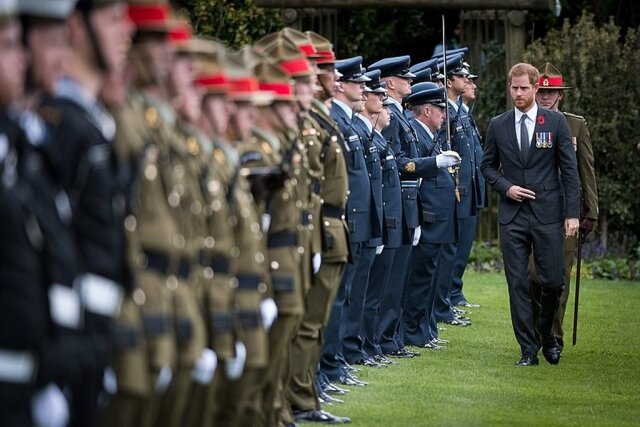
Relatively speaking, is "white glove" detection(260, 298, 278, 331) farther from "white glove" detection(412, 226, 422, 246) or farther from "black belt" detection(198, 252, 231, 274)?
"white glove" detection(412, 226, 422, 246)

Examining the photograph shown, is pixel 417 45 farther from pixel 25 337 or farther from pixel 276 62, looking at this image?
pixel 25 337

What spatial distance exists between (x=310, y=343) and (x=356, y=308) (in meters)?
2.99

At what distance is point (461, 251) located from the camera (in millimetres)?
19484

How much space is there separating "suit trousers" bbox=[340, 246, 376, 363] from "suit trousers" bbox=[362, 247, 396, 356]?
1.60ft

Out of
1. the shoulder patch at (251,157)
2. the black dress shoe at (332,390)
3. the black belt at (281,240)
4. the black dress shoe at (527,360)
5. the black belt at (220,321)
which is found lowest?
the black dress shoe at (527,360)

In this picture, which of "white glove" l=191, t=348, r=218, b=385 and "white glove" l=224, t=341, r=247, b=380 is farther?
"white glove" l=224, t=341, r=247, b=380

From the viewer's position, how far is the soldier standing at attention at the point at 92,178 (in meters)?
5.55

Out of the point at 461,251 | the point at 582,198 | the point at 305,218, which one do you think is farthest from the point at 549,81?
the point at 305,218

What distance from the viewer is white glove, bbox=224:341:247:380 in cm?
742

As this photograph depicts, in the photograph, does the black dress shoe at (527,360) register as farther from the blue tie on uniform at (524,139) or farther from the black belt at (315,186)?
the black belt at (315,186)

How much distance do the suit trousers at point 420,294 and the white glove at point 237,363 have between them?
28.3 feet

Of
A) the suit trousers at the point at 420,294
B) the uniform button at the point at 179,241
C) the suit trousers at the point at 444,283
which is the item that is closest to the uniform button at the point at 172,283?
the uniform button at the point at 179,241

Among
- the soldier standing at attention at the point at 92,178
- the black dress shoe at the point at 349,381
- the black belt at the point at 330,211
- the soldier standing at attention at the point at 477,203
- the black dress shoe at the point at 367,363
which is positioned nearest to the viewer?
the soldier standing at attention at the point at 92,178

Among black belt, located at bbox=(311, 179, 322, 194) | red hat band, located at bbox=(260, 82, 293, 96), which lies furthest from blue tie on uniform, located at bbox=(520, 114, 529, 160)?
red hat band, located at bbox=(260, 82, 293, 96)
